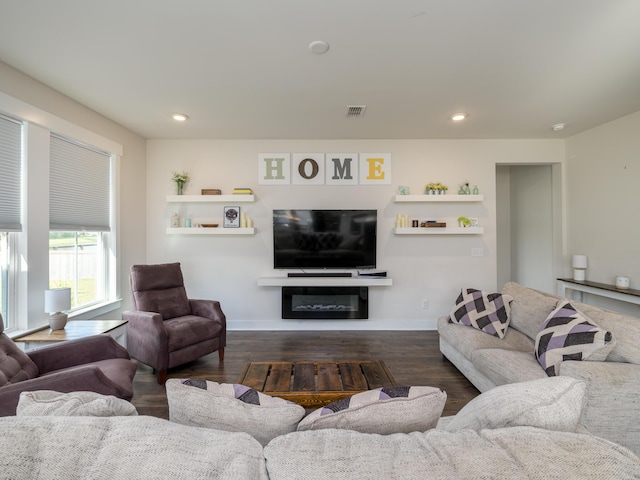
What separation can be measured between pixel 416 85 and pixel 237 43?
1.56 metres

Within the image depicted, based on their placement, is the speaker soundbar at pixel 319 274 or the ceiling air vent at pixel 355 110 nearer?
the ceiling air vent at pixel 355 110

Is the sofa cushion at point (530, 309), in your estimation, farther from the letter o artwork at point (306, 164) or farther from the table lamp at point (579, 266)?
the letter o artwork at point (306, 164)

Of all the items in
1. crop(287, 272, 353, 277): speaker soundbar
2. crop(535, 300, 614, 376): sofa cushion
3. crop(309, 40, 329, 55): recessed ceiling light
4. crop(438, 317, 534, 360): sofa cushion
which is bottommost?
crop(438, 317, 534, 360): sofa cushion

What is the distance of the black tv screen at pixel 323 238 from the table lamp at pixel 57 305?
2.16m

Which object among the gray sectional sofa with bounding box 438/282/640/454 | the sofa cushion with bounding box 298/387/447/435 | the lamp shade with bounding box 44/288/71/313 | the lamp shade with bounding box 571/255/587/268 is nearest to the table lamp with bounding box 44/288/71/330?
the lamp shade with bounding box 44/288/71/313

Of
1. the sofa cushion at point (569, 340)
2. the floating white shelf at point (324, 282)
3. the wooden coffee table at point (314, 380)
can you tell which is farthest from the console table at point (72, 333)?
the sofa cushion at point (569, 340)

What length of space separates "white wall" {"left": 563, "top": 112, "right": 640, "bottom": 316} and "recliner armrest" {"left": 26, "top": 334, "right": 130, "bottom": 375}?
17.3 feet

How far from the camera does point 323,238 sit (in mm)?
3822

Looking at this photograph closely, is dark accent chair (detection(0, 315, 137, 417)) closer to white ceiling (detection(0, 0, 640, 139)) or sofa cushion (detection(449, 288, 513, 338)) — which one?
white ceiling (detection(0, 0, 640, 139))

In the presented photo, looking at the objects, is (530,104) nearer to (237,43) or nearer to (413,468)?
(237,43)

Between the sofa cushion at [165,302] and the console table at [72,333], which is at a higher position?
the sofa cushion at [165,302]

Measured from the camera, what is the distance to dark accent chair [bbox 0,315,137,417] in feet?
4.48

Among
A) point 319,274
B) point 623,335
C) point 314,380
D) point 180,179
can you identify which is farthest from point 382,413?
point 180,179

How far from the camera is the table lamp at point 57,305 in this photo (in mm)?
2262
